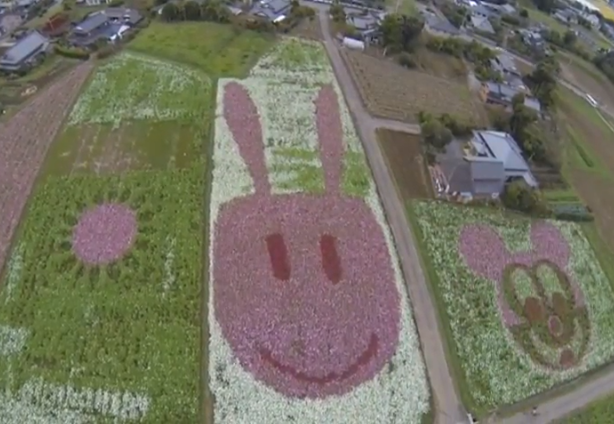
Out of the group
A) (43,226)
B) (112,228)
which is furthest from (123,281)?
(43,226)

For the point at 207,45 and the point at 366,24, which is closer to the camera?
the point at 207,45

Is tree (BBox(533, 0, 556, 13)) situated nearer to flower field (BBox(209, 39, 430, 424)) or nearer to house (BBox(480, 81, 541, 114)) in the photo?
house (BBox(480, 81, 541, 114))

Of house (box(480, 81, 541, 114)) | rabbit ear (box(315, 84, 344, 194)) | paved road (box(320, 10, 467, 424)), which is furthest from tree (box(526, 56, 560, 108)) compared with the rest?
rabbit ear (box(315, 84, 344, 194))

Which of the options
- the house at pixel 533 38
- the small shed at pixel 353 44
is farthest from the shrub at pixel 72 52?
the house at pixel 533 38

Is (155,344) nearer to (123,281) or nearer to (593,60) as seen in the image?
(123,281)

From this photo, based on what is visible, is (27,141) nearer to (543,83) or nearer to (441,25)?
(441,25)

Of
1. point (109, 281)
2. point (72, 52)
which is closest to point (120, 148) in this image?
point (109, 281)

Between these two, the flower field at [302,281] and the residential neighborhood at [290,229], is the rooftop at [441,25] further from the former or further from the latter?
the flower field at [302,281]
